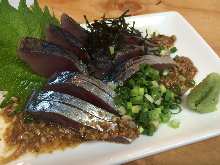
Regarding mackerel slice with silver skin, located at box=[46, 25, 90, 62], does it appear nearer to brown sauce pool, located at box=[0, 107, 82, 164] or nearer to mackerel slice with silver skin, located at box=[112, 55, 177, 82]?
mackerel slice with silver skin, located at box=[112, 55, 177, 82]

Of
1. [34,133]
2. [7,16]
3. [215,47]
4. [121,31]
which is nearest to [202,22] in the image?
[215,47]

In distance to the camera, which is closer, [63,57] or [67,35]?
[63,57]

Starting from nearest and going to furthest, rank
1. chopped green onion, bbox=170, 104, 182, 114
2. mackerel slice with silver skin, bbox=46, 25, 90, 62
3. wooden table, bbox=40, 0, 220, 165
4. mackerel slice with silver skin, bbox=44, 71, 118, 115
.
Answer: mackerel slice with silver skin, bbox=44, 71, 118, 115 < chopped green onion, bbox=170, 104, 182, 114 < mackerel slice with silver skin, bbox=46, 25, 90, 62 < wooden table, bbox=40, 0, 220, 165

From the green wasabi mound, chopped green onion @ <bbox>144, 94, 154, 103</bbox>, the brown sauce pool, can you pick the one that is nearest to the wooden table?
the green wasabi mound

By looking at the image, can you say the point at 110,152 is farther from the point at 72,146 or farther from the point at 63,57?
the point at 63,57

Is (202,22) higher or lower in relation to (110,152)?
higher

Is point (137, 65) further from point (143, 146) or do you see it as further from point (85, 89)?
point (143, 146)
